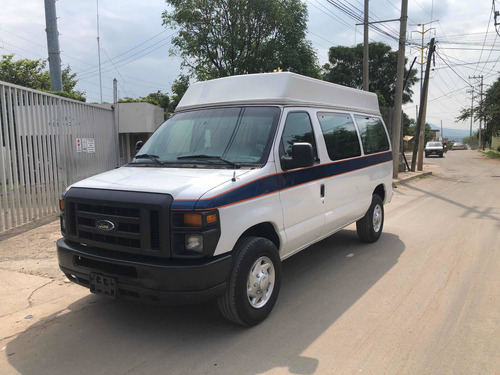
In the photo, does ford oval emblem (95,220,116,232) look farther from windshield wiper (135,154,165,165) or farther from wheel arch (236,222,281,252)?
wheel arch (236,222,281,252)

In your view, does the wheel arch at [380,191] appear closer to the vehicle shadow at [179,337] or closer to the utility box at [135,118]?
the vehicle shadow at [179,337]

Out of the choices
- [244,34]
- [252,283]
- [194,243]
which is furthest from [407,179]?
[194,243]

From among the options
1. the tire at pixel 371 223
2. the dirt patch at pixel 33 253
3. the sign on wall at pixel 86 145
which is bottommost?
the dirt patch at pixel 33 253

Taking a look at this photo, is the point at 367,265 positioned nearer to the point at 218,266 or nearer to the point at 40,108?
the point at 218,266

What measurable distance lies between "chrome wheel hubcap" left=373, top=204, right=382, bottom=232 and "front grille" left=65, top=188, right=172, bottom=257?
437 centimetres

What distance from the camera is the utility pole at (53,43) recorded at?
14.0 metres

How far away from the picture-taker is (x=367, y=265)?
5.52 meters

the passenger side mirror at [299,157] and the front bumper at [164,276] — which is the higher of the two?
the passenger side mirror at [299,157]

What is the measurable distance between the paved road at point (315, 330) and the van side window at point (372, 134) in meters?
1.84

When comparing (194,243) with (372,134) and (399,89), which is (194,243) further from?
(399,89)

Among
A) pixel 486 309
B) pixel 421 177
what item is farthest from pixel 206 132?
pixel 421 177

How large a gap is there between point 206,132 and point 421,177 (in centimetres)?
1658

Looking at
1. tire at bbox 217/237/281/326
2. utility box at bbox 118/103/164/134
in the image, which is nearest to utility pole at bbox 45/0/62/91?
utility box at bbox 118/103/164/134

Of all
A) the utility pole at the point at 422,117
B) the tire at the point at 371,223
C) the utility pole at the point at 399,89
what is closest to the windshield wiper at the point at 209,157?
the tire at the point at 371,223
